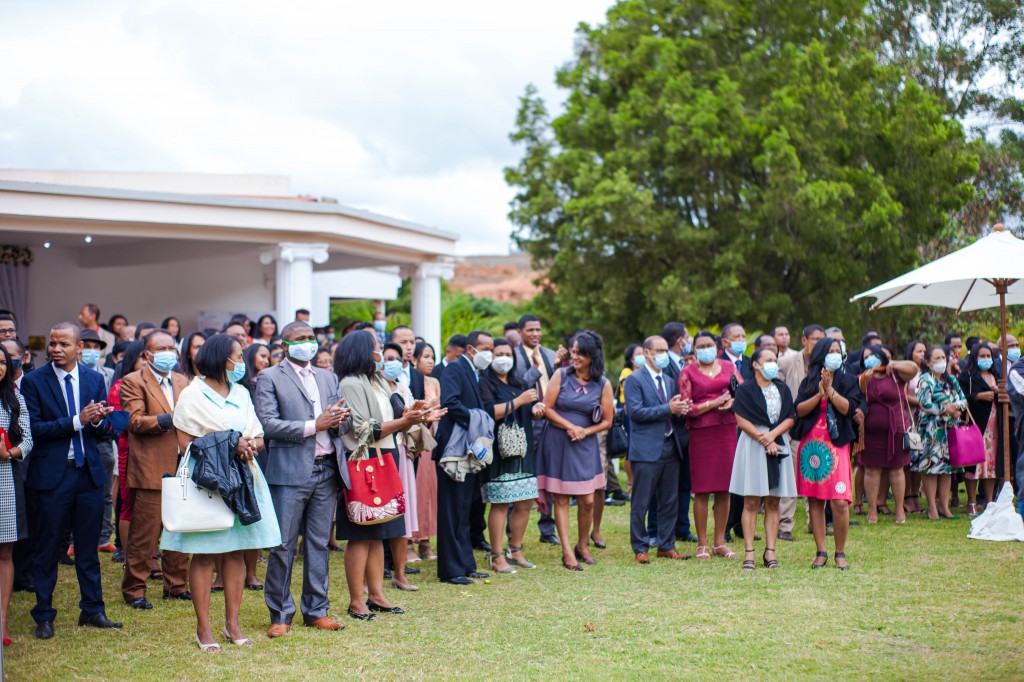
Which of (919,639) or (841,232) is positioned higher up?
(841,232)

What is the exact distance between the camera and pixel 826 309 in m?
24.5

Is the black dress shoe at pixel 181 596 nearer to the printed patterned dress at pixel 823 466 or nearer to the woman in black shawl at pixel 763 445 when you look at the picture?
the woman in black shawl at pixel 763 445

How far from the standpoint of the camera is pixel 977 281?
1109cm

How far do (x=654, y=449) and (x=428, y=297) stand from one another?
11.2m

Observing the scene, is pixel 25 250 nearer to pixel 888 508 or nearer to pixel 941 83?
pixel 888 508

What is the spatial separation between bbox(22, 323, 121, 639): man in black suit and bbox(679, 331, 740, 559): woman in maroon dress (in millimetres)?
4861

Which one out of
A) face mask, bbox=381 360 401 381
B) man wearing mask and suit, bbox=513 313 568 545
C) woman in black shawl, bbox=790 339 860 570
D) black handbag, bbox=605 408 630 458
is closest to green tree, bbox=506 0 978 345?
man wearing mask and suit, bbox=513 313 568 545

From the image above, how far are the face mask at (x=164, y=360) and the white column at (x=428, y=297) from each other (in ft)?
38.8

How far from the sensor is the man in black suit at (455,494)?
7922 millimetres

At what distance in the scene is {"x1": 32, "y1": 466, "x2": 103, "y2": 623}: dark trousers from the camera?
20.8ft

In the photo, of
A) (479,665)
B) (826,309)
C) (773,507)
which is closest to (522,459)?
(773,507)

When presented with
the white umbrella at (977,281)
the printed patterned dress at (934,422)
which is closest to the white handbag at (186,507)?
the white umbrella at (977,281)

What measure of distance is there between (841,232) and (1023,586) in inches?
634

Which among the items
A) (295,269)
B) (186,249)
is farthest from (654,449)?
(186,249)
